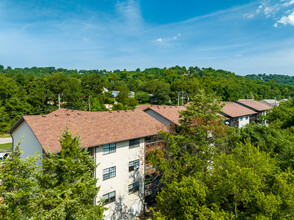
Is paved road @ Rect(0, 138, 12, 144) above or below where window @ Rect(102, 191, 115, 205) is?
below

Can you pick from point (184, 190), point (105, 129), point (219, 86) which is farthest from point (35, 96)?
point (219, 86)

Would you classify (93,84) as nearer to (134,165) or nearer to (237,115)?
(237,115)

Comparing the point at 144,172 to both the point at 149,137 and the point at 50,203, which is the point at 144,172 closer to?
the point at 149,137

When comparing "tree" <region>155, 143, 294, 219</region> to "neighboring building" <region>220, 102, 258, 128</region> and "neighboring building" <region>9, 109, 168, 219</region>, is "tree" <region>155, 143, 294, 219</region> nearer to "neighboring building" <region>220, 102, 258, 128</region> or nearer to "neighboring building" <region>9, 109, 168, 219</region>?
"neighboring building" <region>9, 109, 168, 219</region>

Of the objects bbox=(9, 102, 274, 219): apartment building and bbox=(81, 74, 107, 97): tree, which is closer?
bbox=(9, 102, 274, 219): apartment building

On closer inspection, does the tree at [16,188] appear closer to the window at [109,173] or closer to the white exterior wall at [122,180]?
the white exterior wall at [122,180]

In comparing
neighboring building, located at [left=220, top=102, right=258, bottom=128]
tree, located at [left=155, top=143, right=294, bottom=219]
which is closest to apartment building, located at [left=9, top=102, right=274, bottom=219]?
tree, located at [left=155, top=143, right=294, bottom=219]

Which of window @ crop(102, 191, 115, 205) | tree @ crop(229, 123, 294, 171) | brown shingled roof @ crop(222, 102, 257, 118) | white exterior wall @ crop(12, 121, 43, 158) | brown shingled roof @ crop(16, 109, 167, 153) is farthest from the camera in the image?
brown shingled roof @ crop(222, 102, 257, 118)
